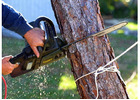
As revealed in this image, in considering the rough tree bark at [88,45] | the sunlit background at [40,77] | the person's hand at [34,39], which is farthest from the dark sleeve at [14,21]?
the sunlit background at [40,77]

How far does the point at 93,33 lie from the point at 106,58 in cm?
21

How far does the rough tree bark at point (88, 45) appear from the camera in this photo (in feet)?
6.72

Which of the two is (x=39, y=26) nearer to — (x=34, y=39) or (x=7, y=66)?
(x=34, y=39)

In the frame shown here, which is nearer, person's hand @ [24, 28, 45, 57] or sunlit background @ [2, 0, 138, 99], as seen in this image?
person's hand @ [24, 28, 45, 57]

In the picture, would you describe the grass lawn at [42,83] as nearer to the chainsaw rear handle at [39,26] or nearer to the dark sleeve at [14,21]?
the chainsaw rear handle at [39,26]

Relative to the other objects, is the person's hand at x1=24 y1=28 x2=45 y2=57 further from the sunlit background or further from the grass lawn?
the grass lawn

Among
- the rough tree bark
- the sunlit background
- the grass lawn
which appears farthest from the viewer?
the grass lawn

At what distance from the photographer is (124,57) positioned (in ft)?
21.4

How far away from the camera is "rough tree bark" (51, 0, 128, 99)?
80.6 inches

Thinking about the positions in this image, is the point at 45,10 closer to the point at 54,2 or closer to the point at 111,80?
the point at 54,2

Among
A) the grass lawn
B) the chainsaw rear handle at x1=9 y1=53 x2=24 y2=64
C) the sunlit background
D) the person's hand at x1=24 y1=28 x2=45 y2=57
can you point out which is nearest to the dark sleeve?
the person's hand at x1=24 y1=28 x2=45 y2=57

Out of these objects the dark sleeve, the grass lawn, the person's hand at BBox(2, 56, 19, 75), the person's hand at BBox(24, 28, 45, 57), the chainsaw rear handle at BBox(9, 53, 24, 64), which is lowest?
the grass lawn

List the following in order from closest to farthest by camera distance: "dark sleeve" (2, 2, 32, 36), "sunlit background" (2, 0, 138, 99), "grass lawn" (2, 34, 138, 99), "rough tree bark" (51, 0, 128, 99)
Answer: "dark sleeve" (2, 2, 32, 36) < "rough tree bark" (51, 0, 128, 99) < "sunlit background" (2, 0, 138, 99) < "grass lawn" (2, 34, 138, 99)

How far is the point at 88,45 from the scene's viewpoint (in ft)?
6.71
